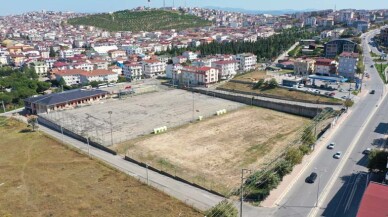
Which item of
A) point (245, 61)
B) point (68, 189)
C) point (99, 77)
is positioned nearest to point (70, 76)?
point (99, 77)

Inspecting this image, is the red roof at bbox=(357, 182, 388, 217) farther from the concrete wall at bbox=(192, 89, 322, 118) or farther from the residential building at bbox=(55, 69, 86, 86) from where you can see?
the residential building at bbox=(55, 69, 86, 86)

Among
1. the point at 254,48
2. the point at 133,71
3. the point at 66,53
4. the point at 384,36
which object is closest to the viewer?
the point at 133,71

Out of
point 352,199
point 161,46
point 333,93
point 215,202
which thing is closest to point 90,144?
point 215,202

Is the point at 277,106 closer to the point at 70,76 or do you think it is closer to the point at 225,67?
the point at 225,67

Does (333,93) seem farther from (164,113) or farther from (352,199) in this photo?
(352,199)

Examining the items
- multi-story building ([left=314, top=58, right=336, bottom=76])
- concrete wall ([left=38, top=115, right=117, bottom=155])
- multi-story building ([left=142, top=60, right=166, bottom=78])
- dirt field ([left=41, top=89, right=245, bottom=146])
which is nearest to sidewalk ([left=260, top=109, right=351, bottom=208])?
concrete wall ([left=38, top=115, right=117, bottom=155])
